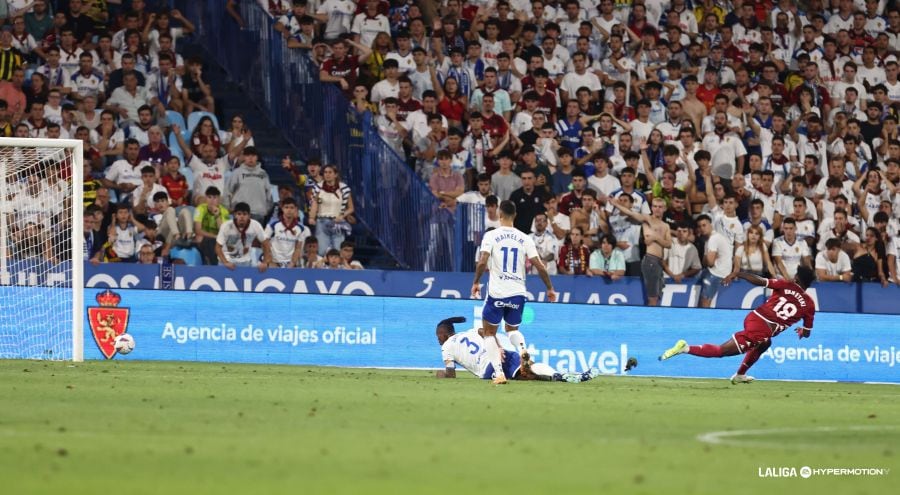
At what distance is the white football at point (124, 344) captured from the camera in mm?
21719


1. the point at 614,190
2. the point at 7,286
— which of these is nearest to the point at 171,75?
the point at 7,286

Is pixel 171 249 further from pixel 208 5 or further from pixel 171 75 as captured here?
pixel 208 5

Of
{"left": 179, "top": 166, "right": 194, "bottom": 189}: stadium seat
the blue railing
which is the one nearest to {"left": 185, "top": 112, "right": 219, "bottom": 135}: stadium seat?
{"left": 179, "top": 166, "right": 194, "bottom": 189}: stadium seat

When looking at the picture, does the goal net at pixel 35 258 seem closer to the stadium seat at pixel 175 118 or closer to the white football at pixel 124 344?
the white football at pixel 124 344

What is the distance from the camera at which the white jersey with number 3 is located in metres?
16.5

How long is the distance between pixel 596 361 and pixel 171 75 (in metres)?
9.55

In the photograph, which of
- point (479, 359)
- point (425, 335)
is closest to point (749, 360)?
point (479, 359)

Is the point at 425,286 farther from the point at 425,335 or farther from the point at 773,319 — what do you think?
the point at 773,319

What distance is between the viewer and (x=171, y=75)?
25.6m

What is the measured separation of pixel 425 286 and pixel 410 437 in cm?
1375

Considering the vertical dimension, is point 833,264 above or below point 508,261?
above

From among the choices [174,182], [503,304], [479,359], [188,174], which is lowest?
[479,359]

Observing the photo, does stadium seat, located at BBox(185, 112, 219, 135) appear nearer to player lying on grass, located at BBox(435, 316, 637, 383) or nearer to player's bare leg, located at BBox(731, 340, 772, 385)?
player lying on grass, located at BBox(435, 316, 637, 383)

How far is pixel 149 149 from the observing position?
24.6 m
